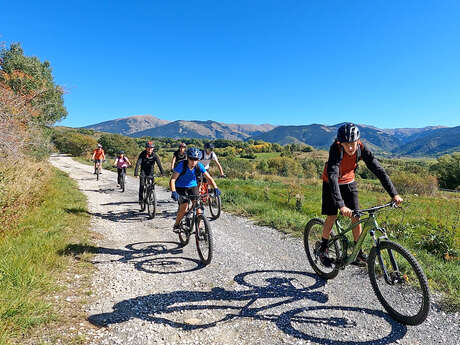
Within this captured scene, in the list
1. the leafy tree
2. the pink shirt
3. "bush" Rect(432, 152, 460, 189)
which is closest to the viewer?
the pink shirt

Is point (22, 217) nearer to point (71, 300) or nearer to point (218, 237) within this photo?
point (71, 300)

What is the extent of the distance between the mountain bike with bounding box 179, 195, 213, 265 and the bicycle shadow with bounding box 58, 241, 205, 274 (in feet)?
0.73

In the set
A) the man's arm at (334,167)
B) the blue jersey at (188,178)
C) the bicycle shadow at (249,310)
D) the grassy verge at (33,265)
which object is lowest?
the bicycle shadow at (249,310)

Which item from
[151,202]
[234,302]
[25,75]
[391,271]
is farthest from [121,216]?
[25,75]

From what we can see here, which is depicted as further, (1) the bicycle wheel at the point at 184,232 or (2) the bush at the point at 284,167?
(2) the bush at the point at 284,167

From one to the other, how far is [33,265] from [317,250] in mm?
5080

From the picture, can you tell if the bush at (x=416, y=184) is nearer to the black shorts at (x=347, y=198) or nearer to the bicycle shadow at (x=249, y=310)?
the black shorts at (x=347, y=198)

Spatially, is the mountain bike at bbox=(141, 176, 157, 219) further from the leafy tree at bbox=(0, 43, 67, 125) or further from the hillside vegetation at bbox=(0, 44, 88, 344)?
the leafy tree at bbox=(0, 43, 67, 125)

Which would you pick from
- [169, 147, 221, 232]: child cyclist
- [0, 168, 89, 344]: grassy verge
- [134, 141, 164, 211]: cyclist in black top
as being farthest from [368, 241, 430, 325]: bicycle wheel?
[134, 141, 164, 211]: cyclist in black top

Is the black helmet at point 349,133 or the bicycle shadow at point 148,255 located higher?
the black helmet at point 349,133

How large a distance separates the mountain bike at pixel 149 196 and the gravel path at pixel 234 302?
2.59m

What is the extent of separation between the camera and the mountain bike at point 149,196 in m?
8.97

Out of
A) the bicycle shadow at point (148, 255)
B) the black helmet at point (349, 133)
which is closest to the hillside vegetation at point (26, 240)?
the bicycle shadow at point (148, 255)

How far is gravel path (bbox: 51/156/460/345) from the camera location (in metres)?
3.12
